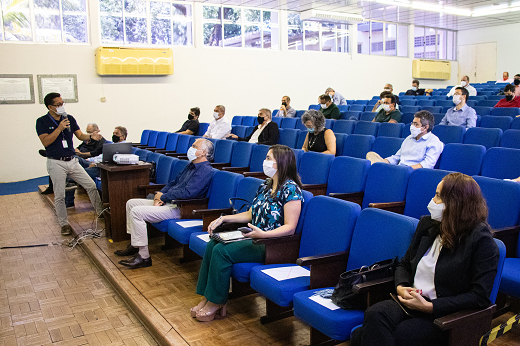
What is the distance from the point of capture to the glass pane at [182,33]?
9.88 meters

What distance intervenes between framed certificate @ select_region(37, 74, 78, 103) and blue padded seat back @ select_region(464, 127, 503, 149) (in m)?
7.17

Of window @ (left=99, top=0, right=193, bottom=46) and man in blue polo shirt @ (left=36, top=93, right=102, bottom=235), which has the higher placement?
window @ (left=99, top=0, right=193, bottom=46)

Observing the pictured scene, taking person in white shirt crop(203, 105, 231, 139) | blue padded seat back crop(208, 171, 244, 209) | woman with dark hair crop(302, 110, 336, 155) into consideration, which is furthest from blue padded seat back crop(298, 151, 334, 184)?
person in white shirt crop(203, 105, 231, 139)

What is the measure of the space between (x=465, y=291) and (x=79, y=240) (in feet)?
12.3

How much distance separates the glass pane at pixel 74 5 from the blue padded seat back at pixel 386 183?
7569 mm

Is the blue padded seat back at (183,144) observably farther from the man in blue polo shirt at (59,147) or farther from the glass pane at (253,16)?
the glass pane at (253,16)

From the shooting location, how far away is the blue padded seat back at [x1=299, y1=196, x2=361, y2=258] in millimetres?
2361

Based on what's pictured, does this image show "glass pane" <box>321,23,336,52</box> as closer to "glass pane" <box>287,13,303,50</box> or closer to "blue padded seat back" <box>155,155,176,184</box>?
"glass pane" <box>287,13,303,50</box>

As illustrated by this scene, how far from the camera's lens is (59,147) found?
4512 mm

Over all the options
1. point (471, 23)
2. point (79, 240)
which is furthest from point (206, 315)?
point (471, 23)

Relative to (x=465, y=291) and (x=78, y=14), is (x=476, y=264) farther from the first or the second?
(x=78, y=14)

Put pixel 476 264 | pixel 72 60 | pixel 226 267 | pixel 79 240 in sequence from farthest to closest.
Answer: pixel 72 60 → pixel 79 240 → pixel 226 267 → pixel 476 264

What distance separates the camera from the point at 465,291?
1.74 meters

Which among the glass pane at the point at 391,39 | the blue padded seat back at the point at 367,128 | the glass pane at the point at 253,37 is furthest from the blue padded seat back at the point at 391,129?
the glass pane at the point at 391,39
